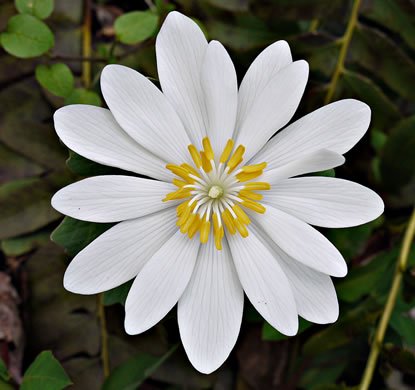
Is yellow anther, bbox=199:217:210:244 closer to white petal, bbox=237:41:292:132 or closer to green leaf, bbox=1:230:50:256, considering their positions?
white petal, bbox=237:41:292:132

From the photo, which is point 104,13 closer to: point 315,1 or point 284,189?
point 315,1

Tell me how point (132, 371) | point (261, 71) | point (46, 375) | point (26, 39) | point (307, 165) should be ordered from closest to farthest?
point (307, 165) < point (261, 71) < point (46, 375) < point (26, 39) < point (132, 371)

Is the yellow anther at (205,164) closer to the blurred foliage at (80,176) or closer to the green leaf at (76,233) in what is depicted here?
the green leaf at (76,233)

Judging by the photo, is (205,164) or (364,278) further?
(364,278)

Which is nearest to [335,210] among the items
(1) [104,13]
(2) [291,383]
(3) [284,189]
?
(3) [284,189]

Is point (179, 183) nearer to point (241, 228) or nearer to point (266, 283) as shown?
point (241, 228)

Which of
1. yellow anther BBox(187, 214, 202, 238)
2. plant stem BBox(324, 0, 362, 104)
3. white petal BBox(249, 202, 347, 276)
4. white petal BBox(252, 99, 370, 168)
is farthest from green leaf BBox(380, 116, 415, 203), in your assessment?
yellow anther BBox(187, 214, 202, 238)

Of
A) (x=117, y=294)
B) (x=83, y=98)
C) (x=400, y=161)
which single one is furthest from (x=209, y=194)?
(x=400, y=161)

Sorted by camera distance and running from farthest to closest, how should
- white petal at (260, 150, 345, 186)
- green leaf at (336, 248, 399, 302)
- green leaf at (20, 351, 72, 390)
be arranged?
1. green leaf at (336, 248, 399, 302)
2. green leaf at (20, 351, 72, 390)
3. white petal at (260, 150, 345, 186)
